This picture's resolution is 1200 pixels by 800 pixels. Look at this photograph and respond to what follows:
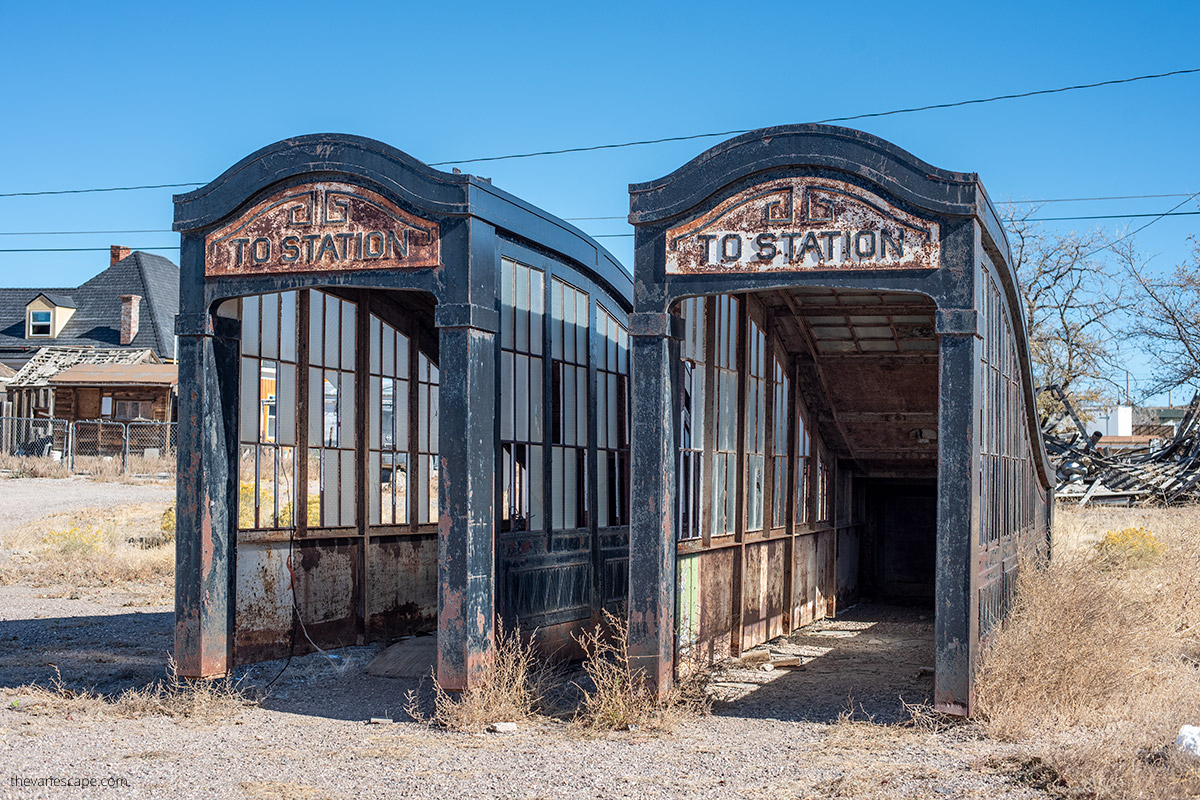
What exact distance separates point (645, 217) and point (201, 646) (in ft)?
14.2

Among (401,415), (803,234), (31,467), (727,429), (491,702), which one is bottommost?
(491,702)

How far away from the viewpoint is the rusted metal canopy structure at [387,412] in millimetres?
7410

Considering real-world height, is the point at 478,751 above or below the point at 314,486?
below

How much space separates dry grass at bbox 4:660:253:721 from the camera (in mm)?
7477

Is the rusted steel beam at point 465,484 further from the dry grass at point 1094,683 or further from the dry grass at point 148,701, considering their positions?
the dry grass at point 1094,683

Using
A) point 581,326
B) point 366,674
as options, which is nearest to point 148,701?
point 366,674

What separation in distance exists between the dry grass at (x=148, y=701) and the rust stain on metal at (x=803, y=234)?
168 inches

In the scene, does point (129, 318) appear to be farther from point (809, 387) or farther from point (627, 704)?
point (627, 704)

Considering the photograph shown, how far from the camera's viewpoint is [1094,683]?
24.2 feet

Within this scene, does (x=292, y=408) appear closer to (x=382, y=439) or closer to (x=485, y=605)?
(x=382, y=439)

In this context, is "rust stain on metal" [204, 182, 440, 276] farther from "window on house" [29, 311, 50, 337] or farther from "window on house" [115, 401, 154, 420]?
"window on house" [29, 311, 50, 337]

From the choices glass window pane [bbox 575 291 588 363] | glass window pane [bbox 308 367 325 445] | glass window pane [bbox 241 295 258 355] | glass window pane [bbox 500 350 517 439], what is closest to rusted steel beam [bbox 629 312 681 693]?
glass window pane [bbox 500 350 517 439]

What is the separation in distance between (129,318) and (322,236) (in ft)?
112

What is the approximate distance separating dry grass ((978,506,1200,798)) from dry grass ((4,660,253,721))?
→ 16.5 feet
